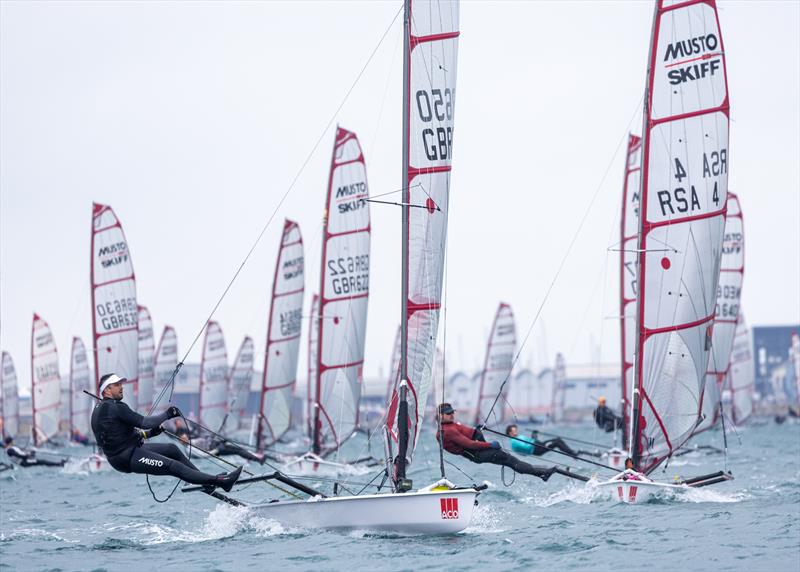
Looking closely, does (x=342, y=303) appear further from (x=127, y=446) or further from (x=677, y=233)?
(x=127, y=446)

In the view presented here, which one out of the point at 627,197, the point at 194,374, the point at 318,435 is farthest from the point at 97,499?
the point at 194,374

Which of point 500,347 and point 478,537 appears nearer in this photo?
point 478,537

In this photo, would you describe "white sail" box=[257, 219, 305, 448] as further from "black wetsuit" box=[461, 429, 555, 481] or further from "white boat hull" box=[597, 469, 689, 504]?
"black wetsuit" box=[461, 429, 555, 481]

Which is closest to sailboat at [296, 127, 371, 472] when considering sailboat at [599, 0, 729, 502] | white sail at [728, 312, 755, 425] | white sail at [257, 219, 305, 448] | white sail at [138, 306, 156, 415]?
white sail at [257, 219, 305, 448]

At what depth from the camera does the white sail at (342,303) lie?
96.8 ft

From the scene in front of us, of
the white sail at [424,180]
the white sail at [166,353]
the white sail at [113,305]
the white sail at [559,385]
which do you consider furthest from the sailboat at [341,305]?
the white sail at [559,385]

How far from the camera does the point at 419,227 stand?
16.7 m

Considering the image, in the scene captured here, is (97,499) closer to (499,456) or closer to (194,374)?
(499,456)

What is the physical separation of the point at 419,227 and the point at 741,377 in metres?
48.0

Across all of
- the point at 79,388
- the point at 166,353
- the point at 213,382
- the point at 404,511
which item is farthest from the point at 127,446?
the point at 79,388

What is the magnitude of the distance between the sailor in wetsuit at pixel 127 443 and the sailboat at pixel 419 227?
166 cm

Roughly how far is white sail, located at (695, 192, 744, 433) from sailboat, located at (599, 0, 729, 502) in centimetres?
1272

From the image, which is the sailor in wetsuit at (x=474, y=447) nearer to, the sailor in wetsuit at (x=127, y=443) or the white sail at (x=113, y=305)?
the sailor in wetsuit at (x=127, y=443)

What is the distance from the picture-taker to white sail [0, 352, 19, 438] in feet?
201
